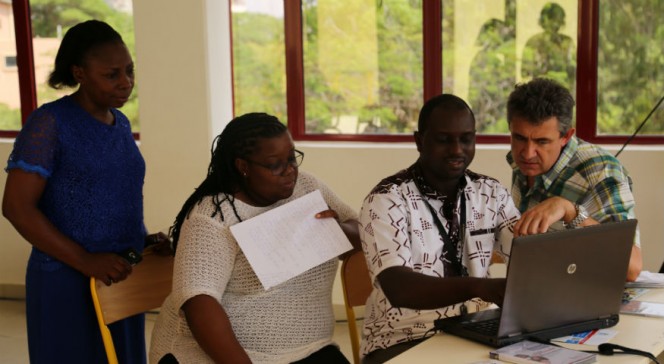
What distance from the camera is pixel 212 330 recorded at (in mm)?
2152

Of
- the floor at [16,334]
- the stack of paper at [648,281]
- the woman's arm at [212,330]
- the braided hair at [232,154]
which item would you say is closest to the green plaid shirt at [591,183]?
the stack of paper at [648,281]

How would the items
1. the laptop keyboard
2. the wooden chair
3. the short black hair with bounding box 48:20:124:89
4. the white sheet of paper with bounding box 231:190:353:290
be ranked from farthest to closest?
the short black hair with bounding box 48:20:124:89 < the wooden chair < the white sheet of paper with bounding box 231:190:353:290 < the laptop keyboard

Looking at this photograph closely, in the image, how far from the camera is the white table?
1.91 m

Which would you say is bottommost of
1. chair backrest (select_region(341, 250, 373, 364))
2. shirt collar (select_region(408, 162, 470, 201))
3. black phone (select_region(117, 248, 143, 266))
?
chair backrest (select_region(341, 250, 373, 364))

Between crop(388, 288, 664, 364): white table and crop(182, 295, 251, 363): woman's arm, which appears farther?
crop(182, 295, 251, 363): woman's arm

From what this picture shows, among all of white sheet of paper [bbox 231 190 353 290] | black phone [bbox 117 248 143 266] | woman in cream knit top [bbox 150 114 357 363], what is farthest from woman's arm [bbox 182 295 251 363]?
black phone [bbox 117 248 143 266]

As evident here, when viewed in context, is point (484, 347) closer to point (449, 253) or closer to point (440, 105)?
point (449, 253)

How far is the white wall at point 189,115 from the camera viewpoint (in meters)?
4.77

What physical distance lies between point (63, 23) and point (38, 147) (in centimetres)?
345

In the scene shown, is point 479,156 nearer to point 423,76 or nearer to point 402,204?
point 423,76

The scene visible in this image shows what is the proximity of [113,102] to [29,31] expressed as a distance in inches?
139

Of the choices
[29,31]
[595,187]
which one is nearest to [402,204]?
[595,187]

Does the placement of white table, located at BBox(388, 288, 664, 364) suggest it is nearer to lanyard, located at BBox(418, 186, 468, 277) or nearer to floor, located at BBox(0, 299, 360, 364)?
lanyard, located at BBox(418, 186, 468, 277)

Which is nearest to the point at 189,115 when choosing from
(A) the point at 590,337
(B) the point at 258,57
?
(B) the point at 258,57
